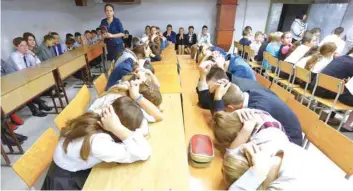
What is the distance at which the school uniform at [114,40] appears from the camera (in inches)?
139

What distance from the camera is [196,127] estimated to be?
1416 mm

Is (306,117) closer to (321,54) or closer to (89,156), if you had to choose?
(89,156)

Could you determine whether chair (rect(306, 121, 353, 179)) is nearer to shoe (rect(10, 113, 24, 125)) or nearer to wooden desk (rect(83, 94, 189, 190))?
wooden desk (rect(83, 94, 189, 190))

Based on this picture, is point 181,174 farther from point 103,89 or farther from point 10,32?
point 10,32

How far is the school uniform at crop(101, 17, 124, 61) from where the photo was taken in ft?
11.6

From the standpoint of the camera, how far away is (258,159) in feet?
2.65

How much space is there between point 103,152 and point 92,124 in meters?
0.18

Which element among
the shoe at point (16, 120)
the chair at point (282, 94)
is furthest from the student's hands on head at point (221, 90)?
the shoe at point (16, 120)

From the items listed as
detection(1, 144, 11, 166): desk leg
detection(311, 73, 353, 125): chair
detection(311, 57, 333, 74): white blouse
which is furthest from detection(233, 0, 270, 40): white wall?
detection(1, 144, 11, 166): desk leg

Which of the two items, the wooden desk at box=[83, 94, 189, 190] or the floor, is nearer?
the wooden desk at box=[83, 94, 189, 190]

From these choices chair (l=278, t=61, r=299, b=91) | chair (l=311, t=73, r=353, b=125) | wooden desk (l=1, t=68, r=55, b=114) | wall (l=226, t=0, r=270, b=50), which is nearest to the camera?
wooden desk (l=1, t=68, r=55, b=114)

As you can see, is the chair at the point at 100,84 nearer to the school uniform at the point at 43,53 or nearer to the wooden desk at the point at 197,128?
the wooden desk at the point at 197,128

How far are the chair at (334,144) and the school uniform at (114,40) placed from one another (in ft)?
11.1

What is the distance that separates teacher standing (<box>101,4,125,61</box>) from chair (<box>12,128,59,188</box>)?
2688 millimetres
